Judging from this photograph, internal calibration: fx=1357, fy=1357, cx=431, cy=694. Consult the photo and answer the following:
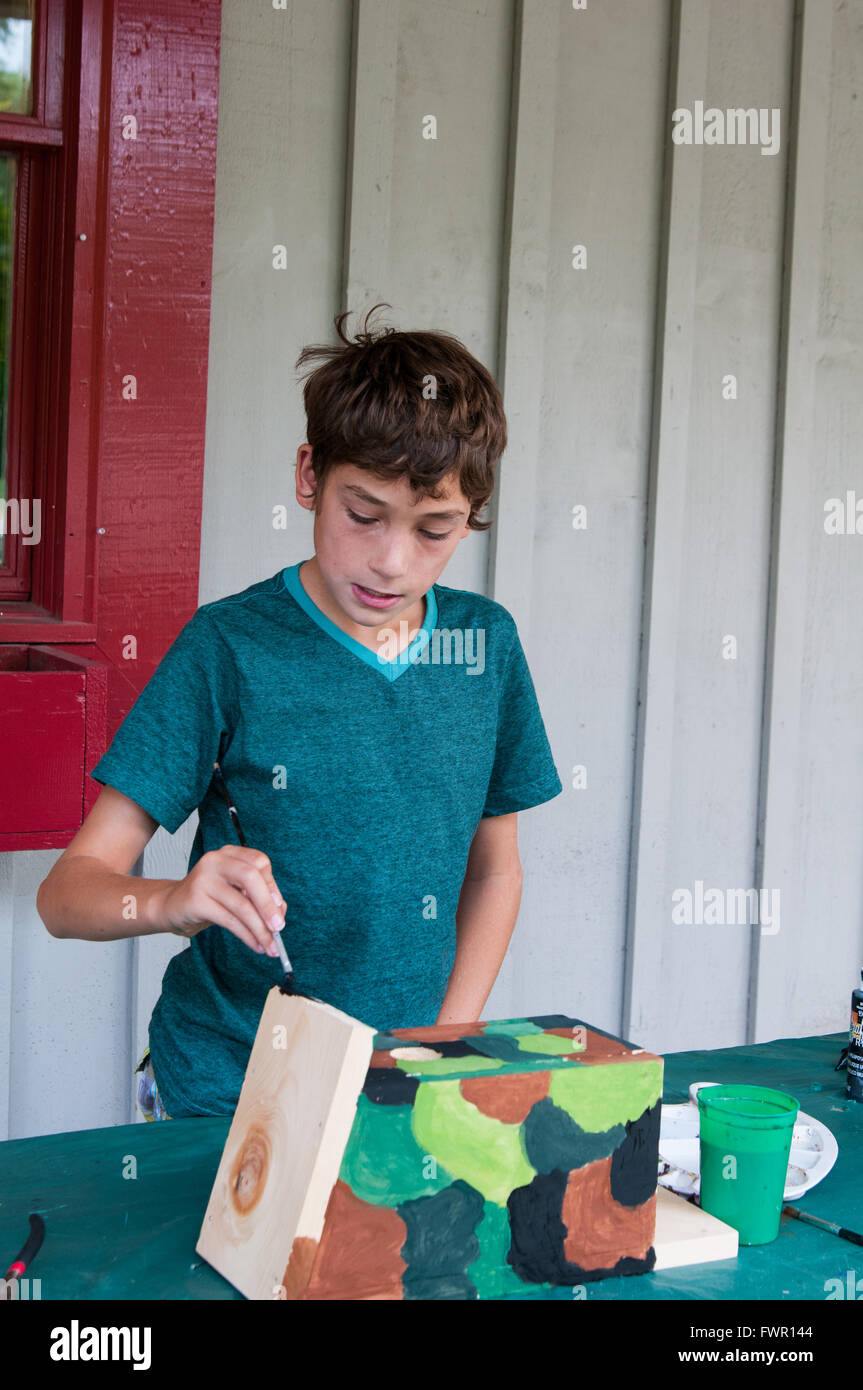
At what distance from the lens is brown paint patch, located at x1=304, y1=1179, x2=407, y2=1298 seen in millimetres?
1159

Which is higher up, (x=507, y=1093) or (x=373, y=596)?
(x=373, y=596)

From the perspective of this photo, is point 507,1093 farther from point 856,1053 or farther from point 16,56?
point 16,56

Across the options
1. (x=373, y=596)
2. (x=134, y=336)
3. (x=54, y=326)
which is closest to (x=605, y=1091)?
(x=373, y=596)

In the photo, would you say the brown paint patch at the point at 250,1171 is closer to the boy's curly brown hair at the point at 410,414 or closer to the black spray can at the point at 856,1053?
the boy's curly brown hair at the point at 410,414

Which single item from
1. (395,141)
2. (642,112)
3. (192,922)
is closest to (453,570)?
(395,141)

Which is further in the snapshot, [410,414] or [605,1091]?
[410,414]

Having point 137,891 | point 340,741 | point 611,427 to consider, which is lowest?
point 137,891

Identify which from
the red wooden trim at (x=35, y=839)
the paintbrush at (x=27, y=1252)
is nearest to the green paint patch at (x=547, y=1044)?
the paintbrush at (x=27, y=1252)

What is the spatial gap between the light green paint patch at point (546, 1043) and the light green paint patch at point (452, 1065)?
58 mm

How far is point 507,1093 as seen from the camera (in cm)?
123

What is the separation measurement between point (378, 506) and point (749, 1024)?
2267 millimetres

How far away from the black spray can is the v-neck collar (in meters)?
0.72

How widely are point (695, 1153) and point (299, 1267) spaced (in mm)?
556

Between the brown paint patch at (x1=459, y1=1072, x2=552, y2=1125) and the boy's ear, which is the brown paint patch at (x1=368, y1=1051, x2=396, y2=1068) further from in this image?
the boy's ear
